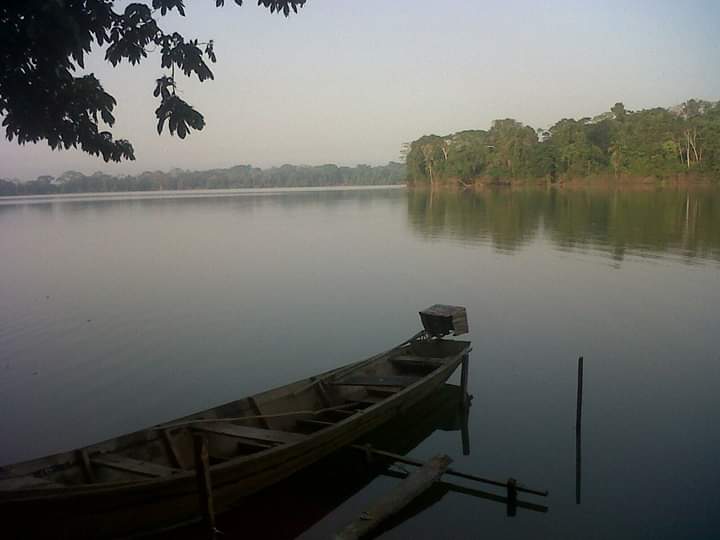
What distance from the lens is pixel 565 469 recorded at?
661 cm

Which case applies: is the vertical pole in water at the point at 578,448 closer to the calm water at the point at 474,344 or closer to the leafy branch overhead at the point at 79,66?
the calm water at the point at 474,344

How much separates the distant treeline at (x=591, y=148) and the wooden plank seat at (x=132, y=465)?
216ft

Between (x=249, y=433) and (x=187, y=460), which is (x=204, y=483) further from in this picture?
(x=249, y=433)

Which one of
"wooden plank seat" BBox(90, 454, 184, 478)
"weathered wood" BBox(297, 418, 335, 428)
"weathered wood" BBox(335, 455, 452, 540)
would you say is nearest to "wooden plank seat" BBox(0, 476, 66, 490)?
"wooden plank seat" BBox(90, 454, 184, 478)

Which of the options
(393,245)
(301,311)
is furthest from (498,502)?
(393,245)

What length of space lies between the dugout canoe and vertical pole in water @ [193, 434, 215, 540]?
0.31 feet

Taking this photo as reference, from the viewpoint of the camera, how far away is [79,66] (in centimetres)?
404

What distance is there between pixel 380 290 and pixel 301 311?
9.23 feet

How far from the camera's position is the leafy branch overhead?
153 inches

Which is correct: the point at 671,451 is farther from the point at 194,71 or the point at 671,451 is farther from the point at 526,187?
the point at 526,187

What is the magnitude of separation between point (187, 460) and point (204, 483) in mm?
967

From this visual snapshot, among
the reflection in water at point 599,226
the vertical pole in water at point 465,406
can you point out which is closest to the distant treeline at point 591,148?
the reflection in water at point 599,226

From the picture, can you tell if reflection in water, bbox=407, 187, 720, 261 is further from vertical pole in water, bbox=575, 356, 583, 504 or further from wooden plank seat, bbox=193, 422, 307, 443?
wooden plank seat, bbox=193, 422, 307, 443

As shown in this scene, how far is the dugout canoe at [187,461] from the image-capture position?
4496 mm
